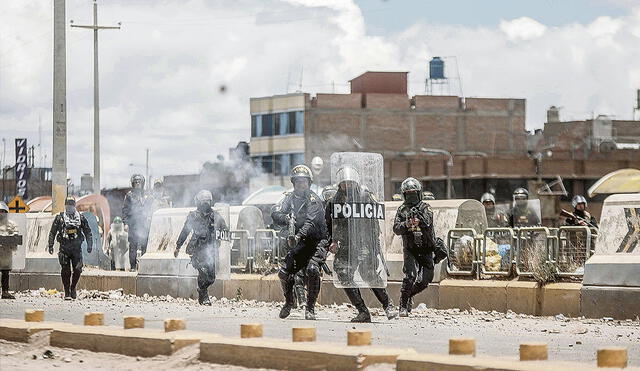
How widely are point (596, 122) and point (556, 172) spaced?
13505 mm

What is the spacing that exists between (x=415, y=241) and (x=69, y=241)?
7.72 m

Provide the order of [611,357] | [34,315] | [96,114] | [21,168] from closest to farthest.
Result: [611,357] < [34,315] < [96,114] < [21,168]

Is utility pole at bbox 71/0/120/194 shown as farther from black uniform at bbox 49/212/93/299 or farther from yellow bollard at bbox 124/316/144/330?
yellow bollard at bbox 124/316/144/330

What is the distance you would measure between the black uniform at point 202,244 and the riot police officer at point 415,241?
13.3 feet

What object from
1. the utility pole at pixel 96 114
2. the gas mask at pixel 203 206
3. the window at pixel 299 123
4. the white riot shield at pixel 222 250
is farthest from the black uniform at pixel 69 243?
the window at pixel 299 123

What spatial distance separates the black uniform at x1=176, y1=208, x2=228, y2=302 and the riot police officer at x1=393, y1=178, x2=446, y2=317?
160 inches

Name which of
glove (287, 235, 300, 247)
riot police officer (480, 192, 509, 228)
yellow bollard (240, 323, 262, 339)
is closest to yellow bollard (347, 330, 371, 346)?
yellow bollard (240, 323, 262, 339)

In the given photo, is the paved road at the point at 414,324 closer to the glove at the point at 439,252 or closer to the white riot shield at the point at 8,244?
the glove at the point at 439,252

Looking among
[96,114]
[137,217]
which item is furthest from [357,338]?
[96,114]

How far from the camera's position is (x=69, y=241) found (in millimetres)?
20562

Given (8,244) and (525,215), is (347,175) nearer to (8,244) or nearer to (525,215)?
(525,215)

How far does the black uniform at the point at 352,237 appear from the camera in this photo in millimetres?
13695

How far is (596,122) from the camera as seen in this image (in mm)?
83875

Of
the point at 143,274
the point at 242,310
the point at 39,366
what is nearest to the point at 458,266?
the point at 242,310
